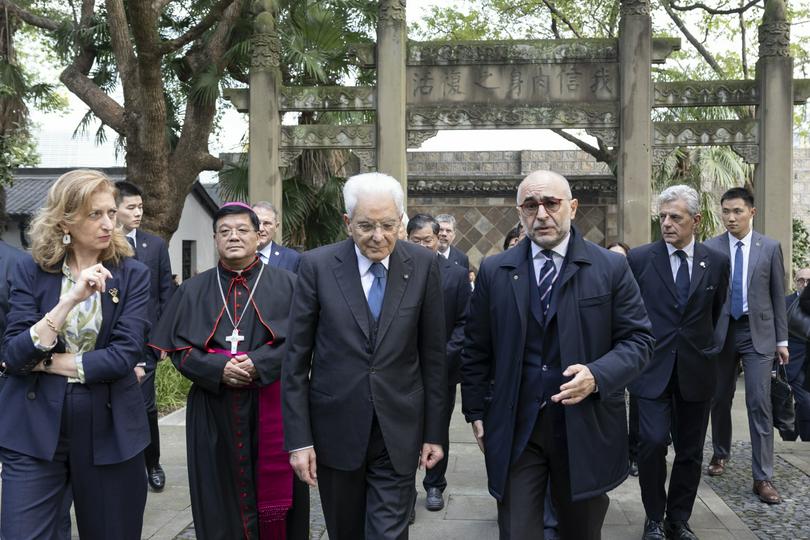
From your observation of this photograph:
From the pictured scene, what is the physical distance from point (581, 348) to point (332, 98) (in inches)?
331

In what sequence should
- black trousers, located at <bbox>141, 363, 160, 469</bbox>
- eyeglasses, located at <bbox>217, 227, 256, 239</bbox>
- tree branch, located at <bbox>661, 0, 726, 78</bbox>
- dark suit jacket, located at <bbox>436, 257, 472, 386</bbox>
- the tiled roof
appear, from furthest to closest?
the tiled roof → tree branch, located at <bbox>661, 0, 726, 78</bbox> → black trousers, located at <bbox>141, 363, 160, 469</bbox> → dark suit jacket, located at <bbox>436, 257, 472, 386</bbox> → eyeglasses, located at <bbox>217, 227, 256, 239</bbox>

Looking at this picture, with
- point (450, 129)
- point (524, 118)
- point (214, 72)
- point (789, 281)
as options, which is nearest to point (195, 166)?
point (214, 72)

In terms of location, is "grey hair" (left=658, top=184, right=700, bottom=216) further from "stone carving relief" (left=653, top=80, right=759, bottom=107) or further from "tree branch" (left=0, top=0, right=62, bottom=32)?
"tree branch" (left=0, top=0, right=62, bottom=32)

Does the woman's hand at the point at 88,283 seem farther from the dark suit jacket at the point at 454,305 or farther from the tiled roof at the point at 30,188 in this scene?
the tiled roof at the point at 30,188

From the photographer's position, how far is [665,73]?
18.3m

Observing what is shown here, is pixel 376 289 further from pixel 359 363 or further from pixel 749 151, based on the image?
pixel 749 151

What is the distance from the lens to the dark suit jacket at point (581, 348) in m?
3.56

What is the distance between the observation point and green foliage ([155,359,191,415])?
1001 centimetres

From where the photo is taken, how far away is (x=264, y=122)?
1134cm

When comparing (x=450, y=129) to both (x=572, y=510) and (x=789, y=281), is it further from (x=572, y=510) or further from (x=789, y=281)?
(x=572, y=510)

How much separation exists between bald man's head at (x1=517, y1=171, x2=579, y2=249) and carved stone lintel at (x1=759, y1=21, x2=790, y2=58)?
856 cm

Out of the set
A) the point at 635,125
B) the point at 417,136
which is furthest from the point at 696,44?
the point at 417,136

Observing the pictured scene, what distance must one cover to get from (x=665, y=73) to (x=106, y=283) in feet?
55.0

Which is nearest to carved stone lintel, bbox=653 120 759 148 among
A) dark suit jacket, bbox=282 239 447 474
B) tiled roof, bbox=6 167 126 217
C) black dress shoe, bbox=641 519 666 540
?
black dress shoe, bbox=641 519 666 540
